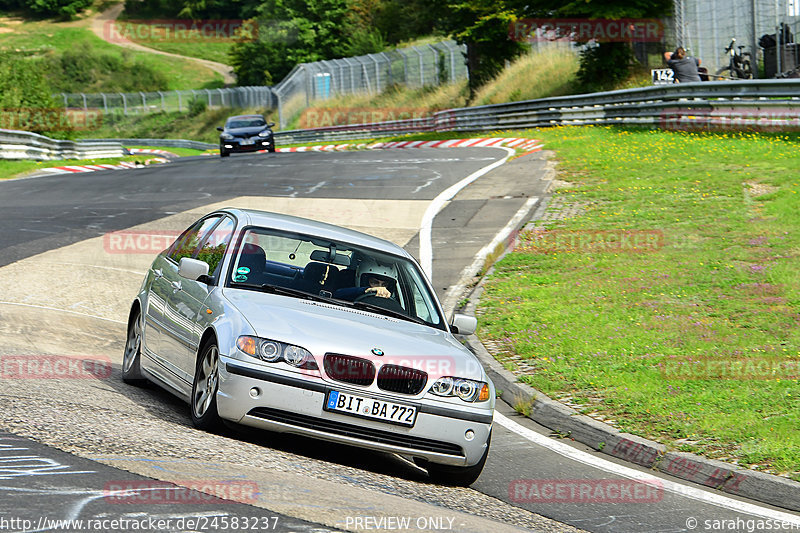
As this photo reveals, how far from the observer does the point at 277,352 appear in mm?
6176

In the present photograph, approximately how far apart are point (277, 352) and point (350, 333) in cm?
51

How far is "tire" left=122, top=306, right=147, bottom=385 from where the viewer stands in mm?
8234

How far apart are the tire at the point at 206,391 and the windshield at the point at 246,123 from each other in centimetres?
3477

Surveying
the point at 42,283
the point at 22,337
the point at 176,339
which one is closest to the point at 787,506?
the point at 176,339

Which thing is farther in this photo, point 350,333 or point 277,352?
point 350,333

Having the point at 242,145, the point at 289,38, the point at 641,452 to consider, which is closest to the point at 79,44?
the point at 289,38

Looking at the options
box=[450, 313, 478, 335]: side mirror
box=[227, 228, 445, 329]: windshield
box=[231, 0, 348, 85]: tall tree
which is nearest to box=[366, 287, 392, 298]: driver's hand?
box=[227, 228, 445, 329]: windshield

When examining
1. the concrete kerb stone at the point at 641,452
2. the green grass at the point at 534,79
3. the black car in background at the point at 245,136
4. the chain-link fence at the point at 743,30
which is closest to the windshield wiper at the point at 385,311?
the concrete kerb stone at the point at 641,452

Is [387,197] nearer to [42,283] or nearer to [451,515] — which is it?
[42,283]

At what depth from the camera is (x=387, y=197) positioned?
20.3m

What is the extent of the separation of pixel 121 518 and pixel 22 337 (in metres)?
5.57

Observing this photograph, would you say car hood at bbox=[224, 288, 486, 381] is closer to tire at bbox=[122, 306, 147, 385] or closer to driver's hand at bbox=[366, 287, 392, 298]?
driver's hand at bbox=[366, 287, 392, 298]

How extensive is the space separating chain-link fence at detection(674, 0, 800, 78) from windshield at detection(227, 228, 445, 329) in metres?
22.8

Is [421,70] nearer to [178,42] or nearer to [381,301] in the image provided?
[381,301]
